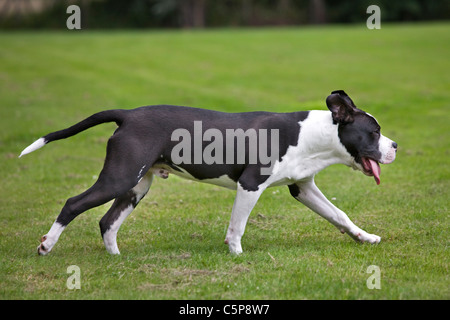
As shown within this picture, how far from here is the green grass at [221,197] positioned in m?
6.04

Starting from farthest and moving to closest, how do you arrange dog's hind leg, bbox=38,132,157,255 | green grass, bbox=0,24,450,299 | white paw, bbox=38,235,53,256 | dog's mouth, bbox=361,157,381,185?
dog's mouth, bbox=361,157,381,185
white paw, bbox=38,235,53,256
dog's hind leg, bbox=38,132,157,255
green grass, bbox=0,24,450,299

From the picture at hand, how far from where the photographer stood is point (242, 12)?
150 feet

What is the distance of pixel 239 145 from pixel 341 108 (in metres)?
1.13

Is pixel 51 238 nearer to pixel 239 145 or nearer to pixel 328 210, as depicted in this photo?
pixel 239 145

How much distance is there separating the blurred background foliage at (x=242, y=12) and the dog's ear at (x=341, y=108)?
37422 millimetres

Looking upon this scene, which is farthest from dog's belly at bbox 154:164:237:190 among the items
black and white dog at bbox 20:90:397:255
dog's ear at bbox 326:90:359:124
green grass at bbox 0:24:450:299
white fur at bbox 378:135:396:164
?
white fur at bbox 378:135:396:164

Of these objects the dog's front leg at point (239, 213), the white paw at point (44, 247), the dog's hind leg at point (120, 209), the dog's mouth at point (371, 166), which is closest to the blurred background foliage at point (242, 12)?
the dog's hind leg at point (120, 209)

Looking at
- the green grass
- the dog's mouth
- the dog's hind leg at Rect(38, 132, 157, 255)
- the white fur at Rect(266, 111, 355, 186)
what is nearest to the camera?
the green grass

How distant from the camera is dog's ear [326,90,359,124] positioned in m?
6.80

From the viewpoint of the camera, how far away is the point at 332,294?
5.65 metres

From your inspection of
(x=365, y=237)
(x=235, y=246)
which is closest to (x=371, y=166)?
(x=365, y=237)

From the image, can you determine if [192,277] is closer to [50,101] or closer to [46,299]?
[46,299]

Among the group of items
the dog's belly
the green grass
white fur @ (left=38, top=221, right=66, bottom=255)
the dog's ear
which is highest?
the dog's ear

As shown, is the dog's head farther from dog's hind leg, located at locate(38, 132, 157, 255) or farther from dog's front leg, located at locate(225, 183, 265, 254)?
dog's hind leg, located at locate(38, 132, 157, 255)
